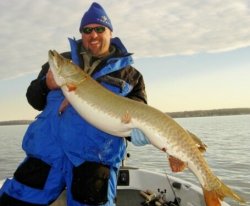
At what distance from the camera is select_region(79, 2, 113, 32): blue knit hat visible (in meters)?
4.87

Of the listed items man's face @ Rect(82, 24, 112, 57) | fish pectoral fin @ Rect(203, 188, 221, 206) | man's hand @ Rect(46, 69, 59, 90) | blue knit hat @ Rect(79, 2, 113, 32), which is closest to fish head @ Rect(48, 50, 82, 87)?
man's hand @ Rect(46, 69, 59, 90)

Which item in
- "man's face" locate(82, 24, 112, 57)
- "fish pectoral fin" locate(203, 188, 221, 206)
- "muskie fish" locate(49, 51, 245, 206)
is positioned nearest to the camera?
"fish pectoral fin" locate(203, 188, 221, 206)

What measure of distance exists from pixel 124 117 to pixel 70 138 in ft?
2.27

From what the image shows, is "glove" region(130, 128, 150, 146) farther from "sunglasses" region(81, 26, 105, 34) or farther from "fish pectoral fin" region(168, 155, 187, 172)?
"sunglasses" region(81, 26, 105, 34)

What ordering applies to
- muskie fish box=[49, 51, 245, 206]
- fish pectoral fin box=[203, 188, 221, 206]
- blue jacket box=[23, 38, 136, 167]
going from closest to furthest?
1. fish pectoral fin box=[203, 188, 221, 206]
2. muskie fish box=[49, 51, 245, 206]
3. blue jacket box=[23, 38, 136, 167]

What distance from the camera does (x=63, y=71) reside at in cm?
428

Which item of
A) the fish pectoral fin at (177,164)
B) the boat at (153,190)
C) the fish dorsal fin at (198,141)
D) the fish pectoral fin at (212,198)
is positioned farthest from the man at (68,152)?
the boat at (153,190)

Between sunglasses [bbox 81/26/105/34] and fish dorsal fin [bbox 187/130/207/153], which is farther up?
sunglasses [bbox 81/26/105/34]

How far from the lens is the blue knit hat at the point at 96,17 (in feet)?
16.0

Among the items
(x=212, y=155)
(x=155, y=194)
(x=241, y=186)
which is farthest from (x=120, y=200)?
(x=212, y=155)

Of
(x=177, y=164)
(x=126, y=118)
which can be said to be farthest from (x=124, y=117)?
(x=177, y=164)

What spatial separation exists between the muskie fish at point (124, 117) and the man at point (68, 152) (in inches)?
6.6

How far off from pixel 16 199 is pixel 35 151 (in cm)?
60

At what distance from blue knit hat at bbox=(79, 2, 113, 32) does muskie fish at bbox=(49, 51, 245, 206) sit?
0.84 meters
